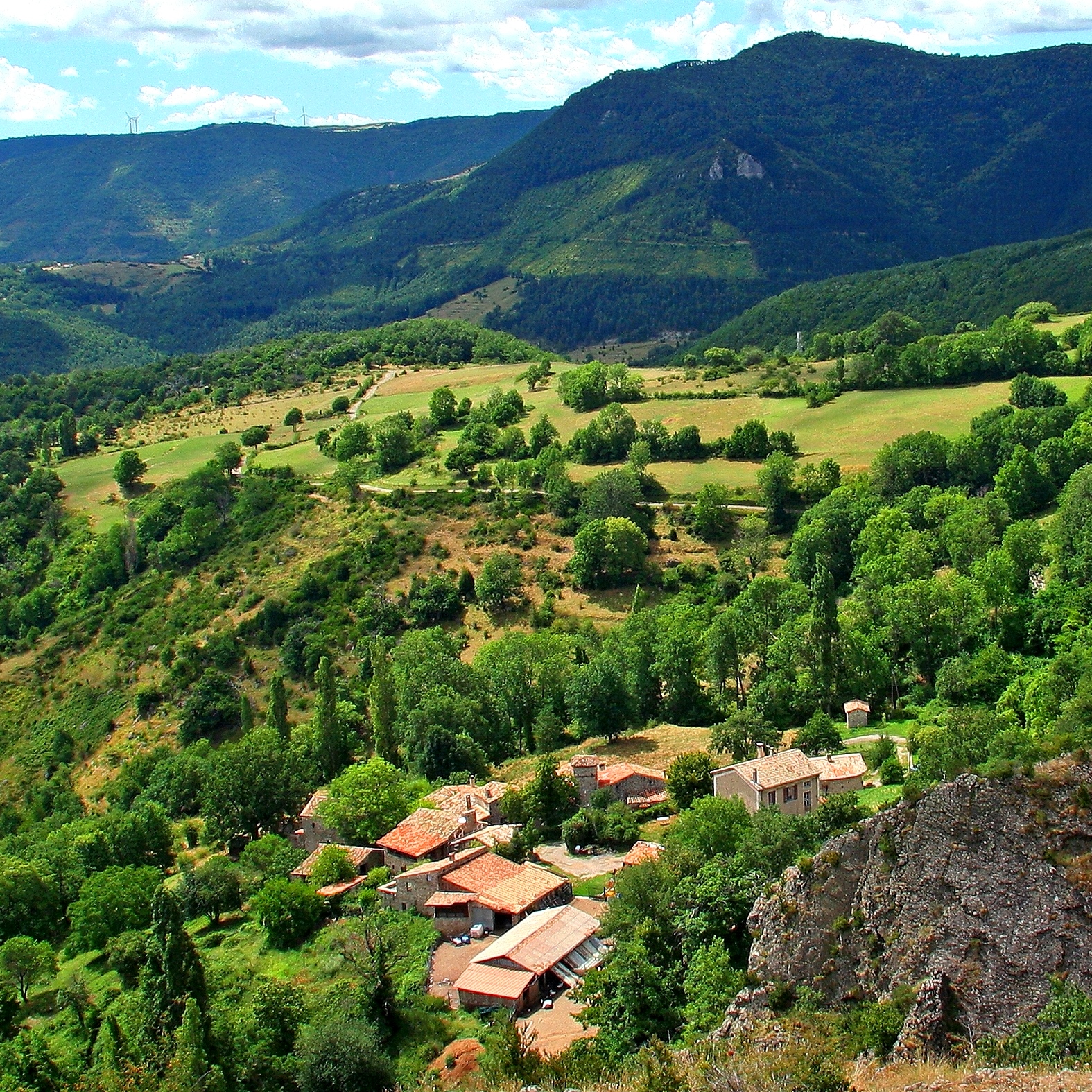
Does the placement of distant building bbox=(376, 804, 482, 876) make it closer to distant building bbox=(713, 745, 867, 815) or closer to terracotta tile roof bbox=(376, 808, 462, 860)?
terracotta tile roof bbox=(376, 808, 462, 860)

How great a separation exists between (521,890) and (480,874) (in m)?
2.09

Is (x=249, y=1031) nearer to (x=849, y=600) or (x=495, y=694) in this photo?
(x=495, y=694)

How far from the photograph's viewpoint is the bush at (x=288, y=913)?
125ft

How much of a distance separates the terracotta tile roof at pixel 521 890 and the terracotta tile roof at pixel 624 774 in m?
7.62

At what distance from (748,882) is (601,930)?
4830mm

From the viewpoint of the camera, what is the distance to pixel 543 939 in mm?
32531

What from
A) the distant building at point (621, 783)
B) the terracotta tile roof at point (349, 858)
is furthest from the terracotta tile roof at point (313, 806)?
the distant building at point (621, 783)

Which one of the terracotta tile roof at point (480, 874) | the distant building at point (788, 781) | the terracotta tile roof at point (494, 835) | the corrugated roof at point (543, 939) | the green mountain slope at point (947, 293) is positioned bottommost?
the terracotta tile roof at point (494, 835)

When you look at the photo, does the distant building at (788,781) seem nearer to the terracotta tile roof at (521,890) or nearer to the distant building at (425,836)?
the terracotta tile roof at (521,890)

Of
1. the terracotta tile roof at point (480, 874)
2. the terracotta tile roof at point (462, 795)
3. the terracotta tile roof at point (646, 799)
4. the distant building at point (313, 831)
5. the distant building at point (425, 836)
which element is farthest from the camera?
the distant building at point (313, 831)

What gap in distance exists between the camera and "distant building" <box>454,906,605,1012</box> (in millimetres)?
30906

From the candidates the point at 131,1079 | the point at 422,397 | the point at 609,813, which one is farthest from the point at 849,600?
the point at 422,397

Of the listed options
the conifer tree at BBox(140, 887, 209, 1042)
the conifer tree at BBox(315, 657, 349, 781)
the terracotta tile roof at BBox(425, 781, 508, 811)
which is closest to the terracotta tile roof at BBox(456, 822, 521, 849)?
the terracotta tile roof at BBox(425, 781, 508, 811)

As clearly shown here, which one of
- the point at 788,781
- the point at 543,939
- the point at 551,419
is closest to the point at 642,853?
the point at 788,781
